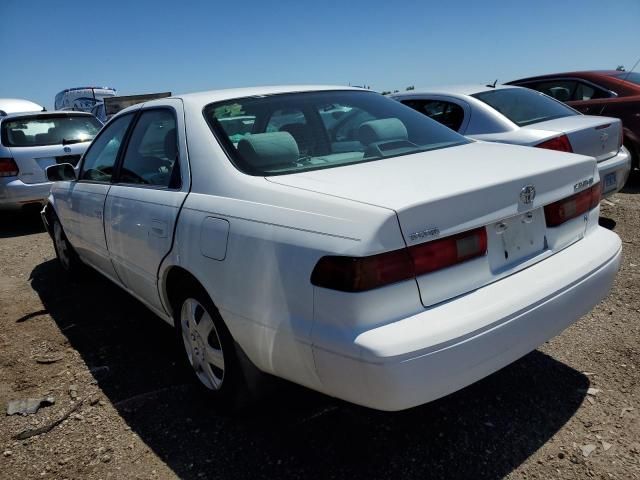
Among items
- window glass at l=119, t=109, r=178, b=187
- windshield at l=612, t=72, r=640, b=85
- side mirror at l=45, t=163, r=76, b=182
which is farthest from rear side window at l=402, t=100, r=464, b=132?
side mirror at l=45, t=163, r=76, b=182

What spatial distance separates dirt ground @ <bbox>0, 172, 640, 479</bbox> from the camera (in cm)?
222

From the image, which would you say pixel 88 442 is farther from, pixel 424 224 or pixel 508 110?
pixel 508 110

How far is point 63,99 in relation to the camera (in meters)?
24.2

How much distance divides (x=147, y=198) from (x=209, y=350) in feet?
3.00

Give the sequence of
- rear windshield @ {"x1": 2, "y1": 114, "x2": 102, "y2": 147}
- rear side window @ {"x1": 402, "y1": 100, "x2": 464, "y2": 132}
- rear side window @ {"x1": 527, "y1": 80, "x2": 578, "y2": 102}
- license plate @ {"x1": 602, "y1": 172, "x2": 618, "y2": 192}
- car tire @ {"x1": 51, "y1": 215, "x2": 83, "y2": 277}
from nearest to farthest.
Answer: car tire @ {"x1": 51, "y1": 215, "x2": 83, "y2": 277} → license plate @ {"x1": 602, "y1": 172, "x2": 618, "y2": 192} → rear side window @ {"x1": 402, "y1": 100, "x2": 464, "y2": 132} → rear windshield @ {"x1": 2, "y1": 114, "x2": 102, "y2": 147} → rear side window @ {"x1": 527, "y1": 80, "x2": 578, "y2": 102}

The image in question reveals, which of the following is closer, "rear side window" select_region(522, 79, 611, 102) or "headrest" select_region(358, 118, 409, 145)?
"headrest" select_region(358, 118, 409, 145)

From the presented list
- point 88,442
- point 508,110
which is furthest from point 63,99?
point 88,442

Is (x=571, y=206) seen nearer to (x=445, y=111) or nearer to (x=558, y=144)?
(x=558, y=144)

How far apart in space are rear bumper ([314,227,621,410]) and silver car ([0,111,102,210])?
264 inches

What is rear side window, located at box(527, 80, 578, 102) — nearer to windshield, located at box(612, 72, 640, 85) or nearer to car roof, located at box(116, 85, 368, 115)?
windshield, located at box(612, 72, 640, 85)

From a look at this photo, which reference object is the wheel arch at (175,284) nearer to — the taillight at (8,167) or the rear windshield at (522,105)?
the rear windshield at (522,105)

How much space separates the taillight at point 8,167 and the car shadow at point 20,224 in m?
0.53

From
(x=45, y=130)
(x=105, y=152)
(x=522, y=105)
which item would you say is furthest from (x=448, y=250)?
(x=45, y=130)

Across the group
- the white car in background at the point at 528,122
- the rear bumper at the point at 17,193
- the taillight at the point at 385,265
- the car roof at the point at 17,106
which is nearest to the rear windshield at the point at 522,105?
the white car in background at the point at 528,122
